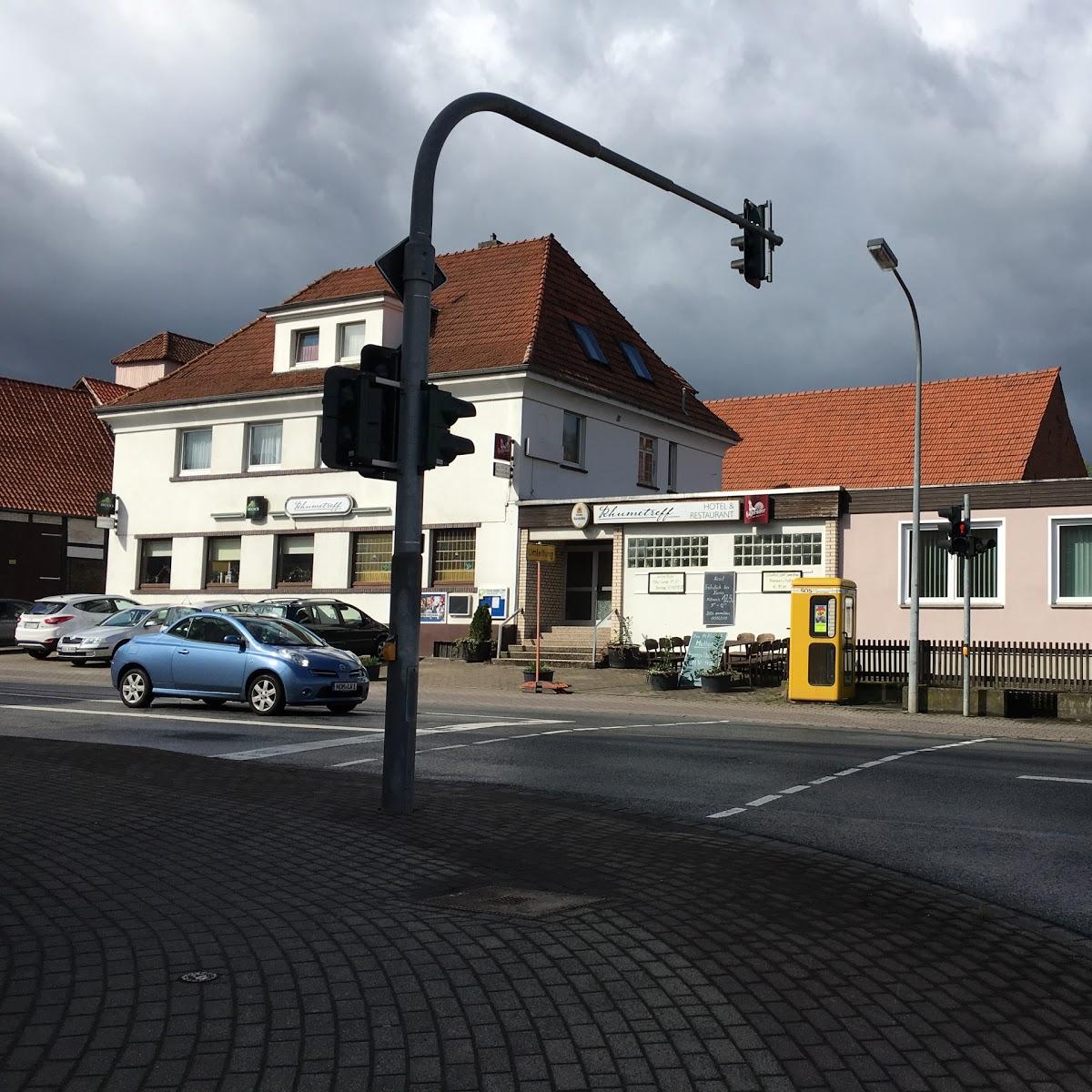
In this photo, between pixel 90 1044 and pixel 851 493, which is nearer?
pixel 90 1044

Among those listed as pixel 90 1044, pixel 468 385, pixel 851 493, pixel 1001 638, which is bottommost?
pixel 90 1044

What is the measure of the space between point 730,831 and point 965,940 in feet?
10.9

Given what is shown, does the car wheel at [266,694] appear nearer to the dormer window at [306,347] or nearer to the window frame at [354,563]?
the window frame at [354,563]

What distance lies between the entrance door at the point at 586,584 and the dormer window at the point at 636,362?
23.7 ft

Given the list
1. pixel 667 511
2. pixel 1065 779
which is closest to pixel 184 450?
pixel 667 511

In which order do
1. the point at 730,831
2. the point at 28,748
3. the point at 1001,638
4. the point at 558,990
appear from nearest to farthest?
the point at 558,990 → the point at 730,831 → the point at 28,748 → the point at 1001,638

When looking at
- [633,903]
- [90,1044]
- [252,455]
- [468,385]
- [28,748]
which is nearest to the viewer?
[90,1044]

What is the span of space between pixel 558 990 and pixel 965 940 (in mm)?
2236

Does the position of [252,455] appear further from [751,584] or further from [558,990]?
[558,990]

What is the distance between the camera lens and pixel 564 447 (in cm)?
3716

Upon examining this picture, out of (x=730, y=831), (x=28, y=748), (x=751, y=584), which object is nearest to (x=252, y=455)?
(x=751, y=584)

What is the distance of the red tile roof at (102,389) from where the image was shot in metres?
55.5

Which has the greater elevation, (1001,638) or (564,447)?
(564,447)

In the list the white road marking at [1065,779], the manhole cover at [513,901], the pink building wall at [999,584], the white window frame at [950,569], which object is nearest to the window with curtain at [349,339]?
the pink building wall at [999,584]
